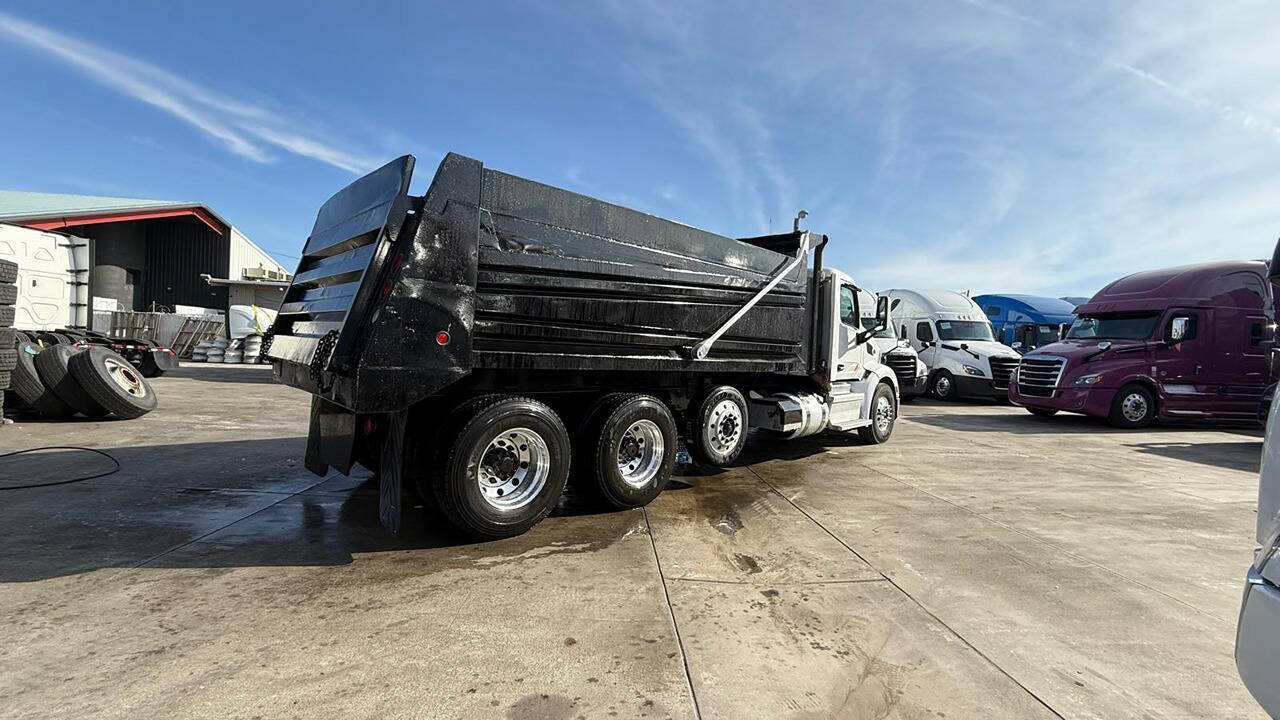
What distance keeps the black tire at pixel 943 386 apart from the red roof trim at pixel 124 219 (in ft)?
80.6

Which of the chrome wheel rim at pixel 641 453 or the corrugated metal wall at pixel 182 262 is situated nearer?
the chrome wheel rim at pixel 641 453

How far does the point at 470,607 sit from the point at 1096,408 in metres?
13.1

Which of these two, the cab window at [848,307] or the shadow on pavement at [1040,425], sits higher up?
the cab window at [848,307]

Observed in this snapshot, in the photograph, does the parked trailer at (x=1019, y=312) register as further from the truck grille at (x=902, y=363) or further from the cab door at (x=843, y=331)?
the cab door at (x=843, y=331)

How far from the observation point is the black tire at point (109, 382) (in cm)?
837

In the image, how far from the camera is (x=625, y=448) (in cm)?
534

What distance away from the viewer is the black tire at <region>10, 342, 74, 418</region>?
8.17 meters

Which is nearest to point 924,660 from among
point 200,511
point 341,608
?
point 341,608

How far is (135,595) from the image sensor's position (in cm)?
332

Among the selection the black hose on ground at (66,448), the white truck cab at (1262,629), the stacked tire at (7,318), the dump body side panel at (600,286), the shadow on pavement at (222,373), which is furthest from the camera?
the shadow on pavement at (222,373)

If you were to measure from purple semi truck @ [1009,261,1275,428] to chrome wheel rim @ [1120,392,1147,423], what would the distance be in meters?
0.02

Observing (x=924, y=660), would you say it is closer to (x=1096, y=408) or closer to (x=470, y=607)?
(x=470, y=607)

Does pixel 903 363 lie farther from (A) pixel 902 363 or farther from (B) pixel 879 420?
(B) pixel 879 420

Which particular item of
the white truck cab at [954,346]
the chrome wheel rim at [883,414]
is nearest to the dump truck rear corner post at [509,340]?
the chrome wheel rim at [883,414]
